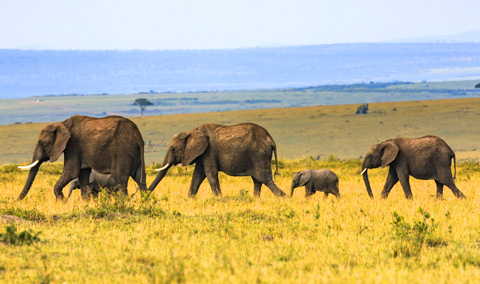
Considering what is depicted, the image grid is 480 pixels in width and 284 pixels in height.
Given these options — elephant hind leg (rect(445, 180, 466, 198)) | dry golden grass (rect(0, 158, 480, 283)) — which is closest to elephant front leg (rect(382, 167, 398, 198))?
elephant hind leg (rect(445, 180, 466, 198))

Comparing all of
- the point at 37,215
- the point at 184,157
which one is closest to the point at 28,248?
the point at 37,215

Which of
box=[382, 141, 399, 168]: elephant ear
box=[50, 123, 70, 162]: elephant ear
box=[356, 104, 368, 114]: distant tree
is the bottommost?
box=[356, 104, 368, 114]: distant tree

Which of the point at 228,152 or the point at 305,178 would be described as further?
the point at 305,178

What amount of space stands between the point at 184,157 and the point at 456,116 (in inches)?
2988

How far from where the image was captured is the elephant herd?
16.4 m

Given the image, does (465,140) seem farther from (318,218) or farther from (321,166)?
(318,218)

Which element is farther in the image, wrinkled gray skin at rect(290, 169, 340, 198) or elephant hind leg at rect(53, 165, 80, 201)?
wrinkled gray skin at rect(290, 169, 340, 198)

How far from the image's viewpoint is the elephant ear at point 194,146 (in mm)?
17906

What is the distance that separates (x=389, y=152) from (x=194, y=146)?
4.93 m

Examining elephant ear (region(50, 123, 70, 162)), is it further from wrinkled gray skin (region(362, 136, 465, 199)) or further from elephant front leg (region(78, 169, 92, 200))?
wrinkled gray skin (region(362, 136, 465, 199))

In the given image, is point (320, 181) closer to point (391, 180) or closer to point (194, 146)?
point (391, 180)

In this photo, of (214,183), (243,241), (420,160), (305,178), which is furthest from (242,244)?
(305,178)

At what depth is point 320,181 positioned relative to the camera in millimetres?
18938

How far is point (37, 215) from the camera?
42.6 feet
